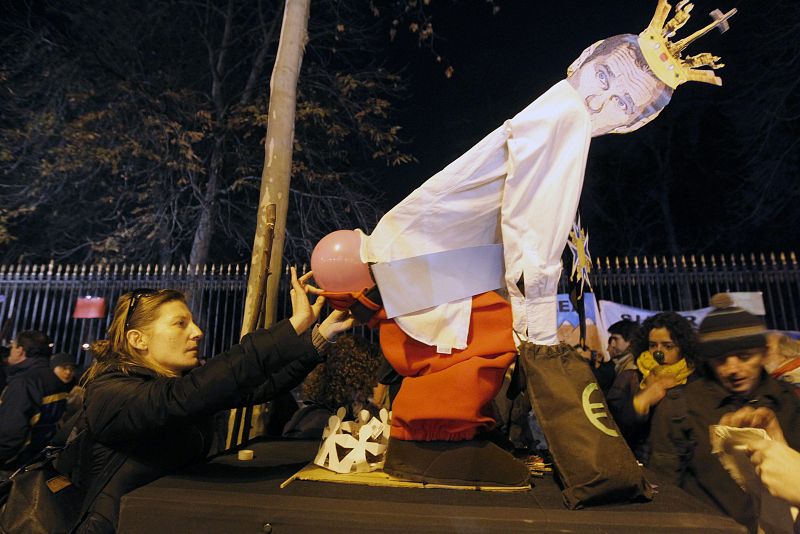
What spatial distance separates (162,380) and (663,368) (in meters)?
2.83

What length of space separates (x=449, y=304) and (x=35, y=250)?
53.8ft

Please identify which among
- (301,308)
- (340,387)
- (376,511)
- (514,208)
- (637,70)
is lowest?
(376,511)

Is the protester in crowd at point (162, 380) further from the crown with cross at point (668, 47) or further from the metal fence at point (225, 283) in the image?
the metal fence at point (225, 283)

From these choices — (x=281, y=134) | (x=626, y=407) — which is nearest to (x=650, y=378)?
(x=626, y=407)

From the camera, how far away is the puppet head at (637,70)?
6.29ft

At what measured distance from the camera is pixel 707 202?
1833 cm

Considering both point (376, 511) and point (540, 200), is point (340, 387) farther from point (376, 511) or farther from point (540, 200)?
point (540, 200)

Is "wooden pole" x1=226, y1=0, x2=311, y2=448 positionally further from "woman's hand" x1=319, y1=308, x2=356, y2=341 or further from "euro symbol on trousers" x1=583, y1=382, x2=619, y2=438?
"euro symbol on trousers" x1=583, y1=382, x2=619, y2=438

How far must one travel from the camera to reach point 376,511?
1.40 metres

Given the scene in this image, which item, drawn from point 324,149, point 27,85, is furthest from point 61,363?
point 27,85

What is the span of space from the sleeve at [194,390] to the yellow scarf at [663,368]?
228 centimetres

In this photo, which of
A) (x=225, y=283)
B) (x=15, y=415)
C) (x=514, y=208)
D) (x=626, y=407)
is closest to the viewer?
(x=514, y=208)

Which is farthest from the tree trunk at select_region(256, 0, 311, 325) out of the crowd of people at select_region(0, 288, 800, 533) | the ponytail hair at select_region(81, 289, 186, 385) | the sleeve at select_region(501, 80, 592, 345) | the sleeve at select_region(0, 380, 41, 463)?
the sleeve at select_region(0, 380, 41, 463)

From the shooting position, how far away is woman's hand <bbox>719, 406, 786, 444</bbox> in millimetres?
1938
